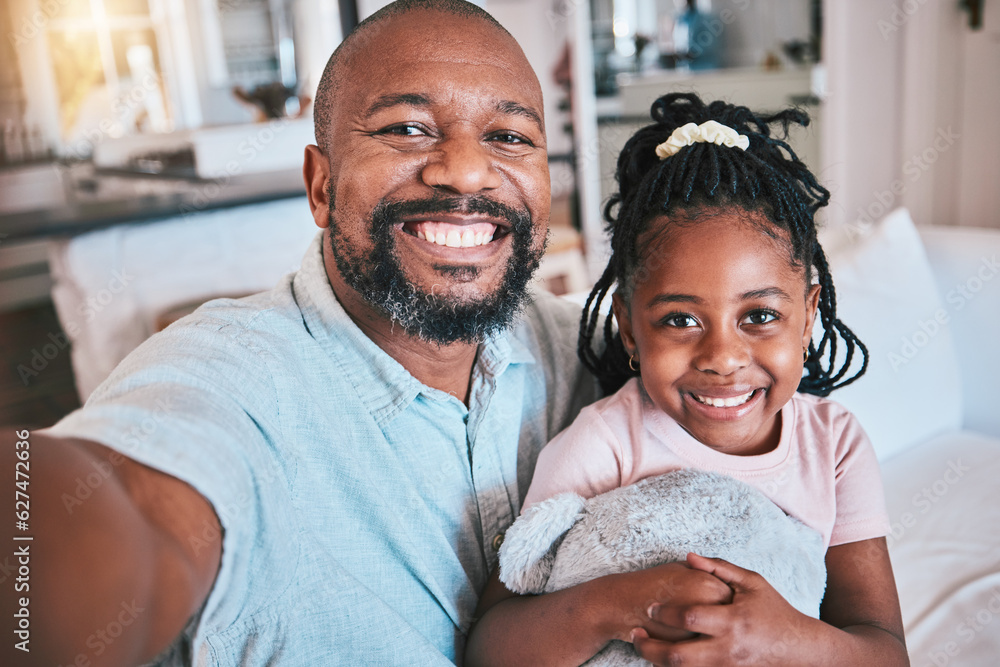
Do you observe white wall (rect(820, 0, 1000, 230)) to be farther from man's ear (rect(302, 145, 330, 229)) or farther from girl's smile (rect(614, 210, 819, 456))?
man's ear (rect(302, 145, 330, 229))

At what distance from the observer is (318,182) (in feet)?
3.83

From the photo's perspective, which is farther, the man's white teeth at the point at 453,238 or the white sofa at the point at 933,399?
the white sofa at the point at 933,399

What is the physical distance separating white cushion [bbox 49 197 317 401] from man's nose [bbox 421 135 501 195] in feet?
6.88

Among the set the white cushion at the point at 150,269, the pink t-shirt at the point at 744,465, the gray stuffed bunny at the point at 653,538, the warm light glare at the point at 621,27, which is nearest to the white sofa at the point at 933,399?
the pink t-shirt at the point at 744,465

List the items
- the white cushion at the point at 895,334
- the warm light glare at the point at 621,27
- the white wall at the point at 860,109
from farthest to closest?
the warm light glare at the point at 621,27 < the white wall at the point at 860,109 < the white cushion at the point at 895,334

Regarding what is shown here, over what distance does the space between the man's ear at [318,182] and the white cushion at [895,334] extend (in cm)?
113

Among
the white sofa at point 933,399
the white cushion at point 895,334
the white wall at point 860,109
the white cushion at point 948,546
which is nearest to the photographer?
the white cushion at point 948,546

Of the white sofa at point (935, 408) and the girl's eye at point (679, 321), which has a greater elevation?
the girl's eye at point (679, 321)

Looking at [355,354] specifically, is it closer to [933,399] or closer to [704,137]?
[704,137]

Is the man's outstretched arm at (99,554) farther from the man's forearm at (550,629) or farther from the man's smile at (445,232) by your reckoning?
the man's smile at (445,232)

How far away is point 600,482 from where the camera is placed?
101cm

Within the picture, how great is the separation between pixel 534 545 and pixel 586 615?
10cm

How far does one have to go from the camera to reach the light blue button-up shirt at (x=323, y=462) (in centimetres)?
68

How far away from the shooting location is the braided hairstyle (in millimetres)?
1033
